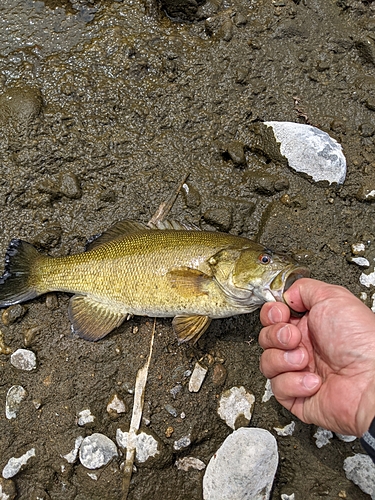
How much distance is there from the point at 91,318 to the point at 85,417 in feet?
2.79

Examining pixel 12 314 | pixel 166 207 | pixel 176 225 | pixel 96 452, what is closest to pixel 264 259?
pixel 176 225

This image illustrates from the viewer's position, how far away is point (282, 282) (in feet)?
10.0

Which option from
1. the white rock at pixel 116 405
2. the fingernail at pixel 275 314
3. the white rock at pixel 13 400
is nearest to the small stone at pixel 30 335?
the white rock at pixel 13 400

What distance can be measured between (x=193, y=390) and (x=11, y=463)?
1.65 metres

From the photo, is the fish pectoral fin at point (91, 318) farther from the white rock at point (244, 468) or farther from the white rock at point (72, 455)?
the white rock at point (244, 468)

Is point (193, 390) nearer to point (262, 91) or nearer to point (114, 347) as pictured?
point (114, 347)

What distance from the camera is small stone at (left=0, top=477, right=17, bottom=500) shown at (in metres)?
3.38

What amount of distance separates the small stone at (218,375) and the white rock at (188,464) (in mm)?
671

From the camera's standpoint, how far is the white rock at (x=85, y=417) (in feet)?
11.6

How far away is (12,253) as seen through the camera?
3.55 metres

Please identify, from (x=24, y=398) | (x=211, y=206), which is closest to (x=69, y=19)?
(x=211, y=206)

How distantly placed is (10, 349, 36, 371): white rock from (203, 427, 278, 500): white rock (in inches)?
70.2

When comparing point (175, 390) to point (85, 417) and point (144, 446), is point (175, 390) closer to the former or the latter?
point (144, 446)

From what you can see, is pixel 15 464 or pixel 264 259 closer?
pixel 264 259
